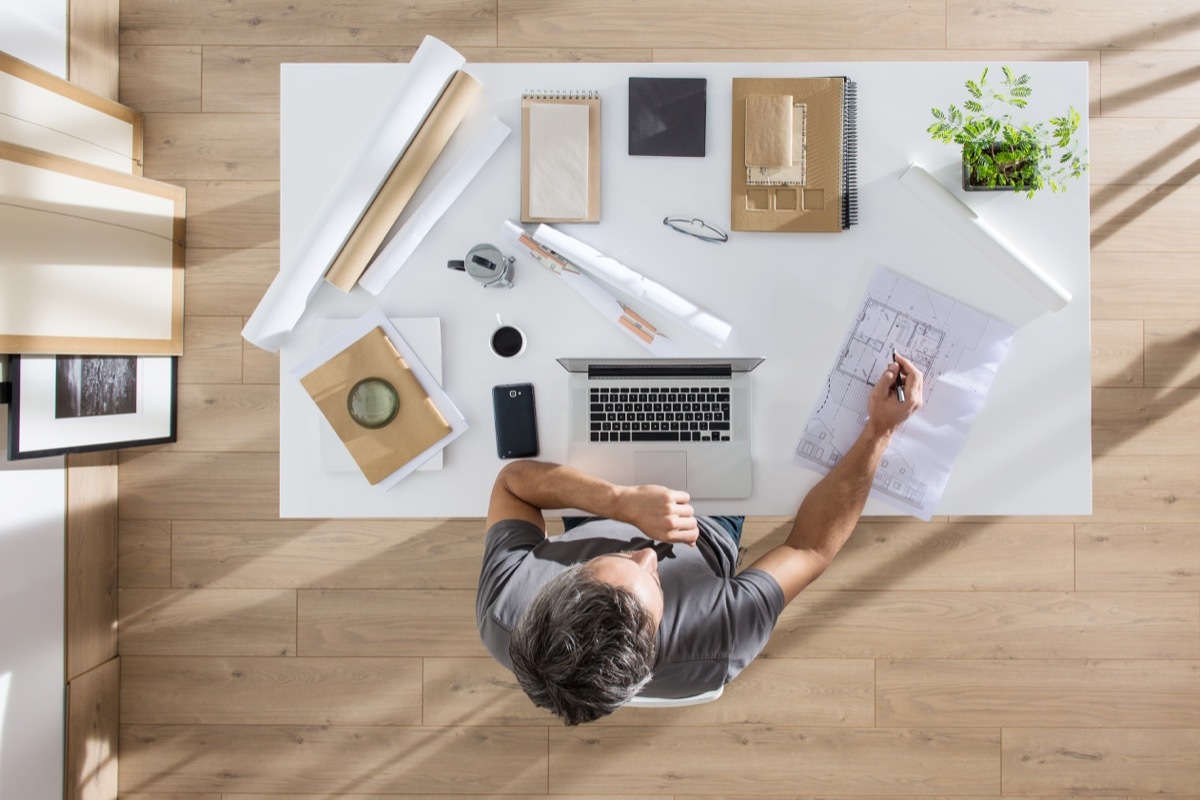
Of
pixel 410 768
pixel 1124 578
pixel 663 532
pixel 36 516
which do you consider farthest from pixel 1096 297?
pixel 36 516

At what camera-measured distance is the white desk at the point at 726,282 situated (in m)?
1.32

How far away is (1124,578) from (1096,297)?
79cm

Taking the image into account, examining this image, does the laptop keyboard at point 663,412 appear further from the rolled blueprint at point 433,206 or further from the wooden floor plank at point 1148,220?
the wooden floor plank at point 1148,220

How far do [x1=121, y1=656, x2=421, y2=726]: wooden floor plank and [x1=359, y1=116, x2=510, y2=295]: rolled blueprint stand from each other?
119 centimetres

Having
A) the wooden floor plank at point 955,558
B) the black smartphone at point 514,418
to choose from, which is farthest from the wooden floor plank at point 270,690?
the wooden floor plank at point 955,558

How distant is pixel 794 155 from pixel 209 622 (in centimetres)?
198

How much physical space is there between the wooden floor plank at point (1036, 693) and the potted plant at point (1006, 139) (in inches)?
52.6

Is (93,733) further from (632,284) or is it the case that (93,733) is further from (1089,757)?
(1089,757)

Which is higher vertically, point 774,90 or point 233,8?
point 233,8

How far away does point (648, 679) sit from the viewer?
3.94 ft

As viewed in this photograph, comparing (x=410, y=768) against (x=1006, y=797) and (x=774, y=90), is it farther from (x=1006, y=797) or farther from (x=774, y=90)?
(x=774, y=90)

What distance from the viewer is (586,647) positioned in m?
1.12

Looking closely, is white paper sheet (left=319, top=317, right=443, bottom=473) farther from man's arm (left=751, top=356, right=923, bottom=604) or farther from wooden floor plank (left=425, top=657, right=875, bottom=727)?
wooden floor plank (left=425, top=657, right=875, bottom=727)

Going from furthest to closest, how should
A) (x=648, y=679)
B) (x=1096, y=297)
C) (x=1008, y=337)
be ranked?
(x=1096, y=297), (x=1008, y=337), (x=648, y=679)
